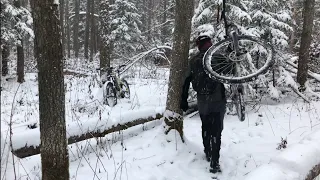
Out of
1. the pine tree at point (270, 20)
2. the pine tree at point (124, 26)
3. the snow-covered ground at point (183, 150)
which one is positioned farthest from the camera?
the pine tree at point (124, 26)

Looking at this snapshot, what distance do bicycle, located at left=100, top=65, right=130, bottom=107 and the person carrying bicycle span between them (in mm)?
4804

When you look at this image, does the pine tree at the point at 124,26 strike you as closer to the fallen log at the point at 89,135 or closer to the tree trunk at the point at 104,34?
the tree trunk at the point at 104,34

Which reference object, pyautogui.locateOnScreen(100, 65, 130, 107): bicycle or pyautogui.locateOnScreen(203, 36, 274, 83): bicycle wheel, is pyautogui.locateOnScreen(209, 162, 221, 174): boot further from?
pyautogui.locateOnScreen(100, 65, 130, 107): bicycle

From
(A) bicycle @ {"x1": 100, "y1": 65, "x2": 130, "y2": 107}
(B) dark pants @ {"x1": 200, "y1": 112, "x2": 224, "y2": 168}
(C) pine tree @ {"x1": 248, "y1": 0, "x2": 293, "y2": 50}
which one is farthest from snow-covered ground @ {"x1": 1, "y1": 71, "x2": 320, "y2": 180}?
(C) pine tree @ {"x1": 248, "y1": 0, "x2": 293, "y2": 50}

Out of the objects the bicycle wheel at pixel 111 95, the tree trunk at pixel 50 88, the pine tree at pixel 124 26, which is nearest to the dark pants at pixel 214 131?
the tree trunk at pixel 50 88

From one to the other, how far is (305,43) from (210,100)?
6.79m

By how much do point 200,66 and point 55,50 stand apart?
105 inches

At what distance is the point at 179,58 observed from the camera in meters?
5.93

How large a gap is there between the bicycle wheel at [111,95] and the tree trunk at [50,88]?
6.36 m

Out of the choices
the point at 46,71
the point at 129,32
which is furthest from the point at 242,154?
the point at 129,32

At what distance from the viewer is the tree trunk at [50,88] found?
3.36 meters

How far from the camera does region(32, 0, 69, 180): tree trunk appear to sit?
11.0 feet

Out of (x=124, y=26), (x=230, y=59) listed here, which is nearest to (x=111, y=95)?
(x=230, y=59)

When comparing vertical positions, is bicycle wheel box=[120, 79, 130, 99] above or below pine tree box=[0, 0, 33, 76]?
below
